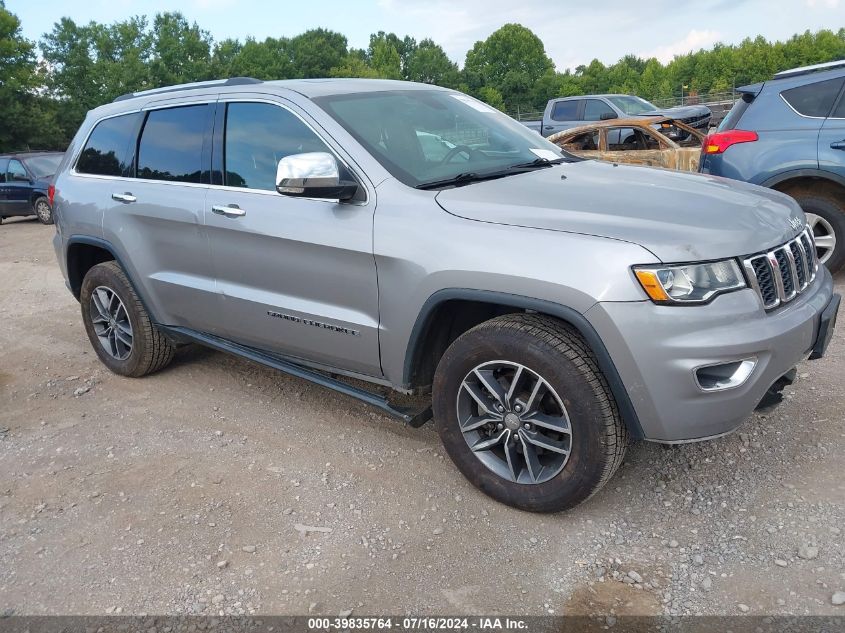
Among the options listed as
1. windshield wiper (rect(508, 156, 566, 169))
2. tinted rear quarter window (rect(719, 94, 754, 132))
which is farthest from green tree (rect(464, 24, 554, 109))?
windshield wiper (rect(508, 156, 566, 169))

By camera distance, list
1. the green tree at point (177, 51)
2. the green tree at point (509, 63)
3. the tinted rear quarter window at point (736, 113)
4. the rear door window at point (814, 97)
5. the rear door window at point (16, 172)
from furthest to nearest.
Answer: the green tree at point (509, 63)
the green tree at point (177, 51)
the rear door window at point (16, 172)
the tinted rear quarter window at point (736, 113)
the rear door window at point (814, 97)

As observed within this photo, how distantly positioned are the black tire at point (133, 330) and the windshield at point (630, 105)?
13420 mm

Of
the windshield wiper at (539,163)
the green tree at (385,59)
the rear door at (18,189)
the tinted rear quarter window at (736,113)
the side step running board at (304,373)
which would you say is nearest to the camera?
the side step running board at (304,373)

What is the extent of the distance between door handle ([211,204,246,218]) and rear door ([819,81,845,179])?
4548 millimetres

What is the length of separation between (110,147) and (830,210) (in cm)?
536

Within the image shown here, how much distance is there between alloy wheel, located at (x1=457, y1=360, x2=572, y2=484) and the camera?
9.43 ft

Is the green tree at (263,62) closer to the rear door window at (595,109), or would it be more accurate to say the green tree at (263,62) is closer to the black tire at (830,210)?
the rear door window at (595,109)

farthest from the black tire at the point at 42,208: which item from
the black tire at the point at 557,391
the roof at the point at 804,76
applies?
the black tire at the point at 557,391

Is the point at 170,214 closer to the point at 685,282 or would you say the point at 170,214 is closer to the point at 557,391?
the point at 557,391

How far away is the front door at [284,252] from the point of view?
10.7 feet

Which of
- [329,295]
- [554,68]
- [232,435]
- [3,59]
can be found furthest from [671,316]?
[554,68]

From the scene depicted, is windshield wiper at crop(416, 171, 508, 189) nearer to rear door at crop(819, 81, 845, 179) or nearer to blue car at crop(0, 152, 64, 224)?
rear door at crop(819, 81, 845, 179)

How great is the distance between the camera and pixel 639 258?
2.53 m

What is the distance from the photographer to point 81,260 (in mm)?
5059
